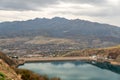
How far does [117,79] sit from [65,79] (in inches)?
1620

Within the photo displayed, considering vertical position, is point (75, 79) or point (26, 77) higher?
point (26, 77)

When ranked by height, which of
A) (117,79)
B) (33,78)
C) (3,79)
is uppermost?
(3,79)

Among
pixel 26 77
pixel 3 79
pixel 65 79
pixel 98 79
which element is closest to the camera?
pixel 3 79

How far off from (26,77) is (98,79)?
10661 centimetres

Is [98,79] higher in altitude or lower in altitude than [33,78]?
lower

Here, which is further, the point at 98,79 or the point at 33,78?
the point at 98,79

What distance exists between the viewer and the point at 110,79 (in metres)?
188

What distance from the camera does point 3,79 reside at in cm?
2005

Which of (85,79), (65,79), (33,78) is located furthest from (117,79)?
(33,78)

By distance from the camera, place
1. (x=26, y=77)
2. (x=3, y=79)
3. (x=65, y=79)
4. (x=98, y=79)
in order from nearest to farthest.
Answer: (x=3, y=79), (x=26, y=77), (x=65, y=79), (x=98, y=79)

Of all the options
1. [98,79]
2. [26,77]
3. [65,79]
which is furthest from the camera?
[98,79]

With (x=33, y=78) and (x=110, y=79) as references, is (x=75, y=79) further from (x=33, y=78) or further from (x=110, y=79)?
(x=33, y=78)

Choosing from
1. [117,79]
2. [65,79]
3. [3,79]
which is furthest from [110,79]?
[3,79]

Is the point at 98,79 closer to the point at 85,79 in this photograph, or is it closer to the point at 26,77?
the point at 85,79
